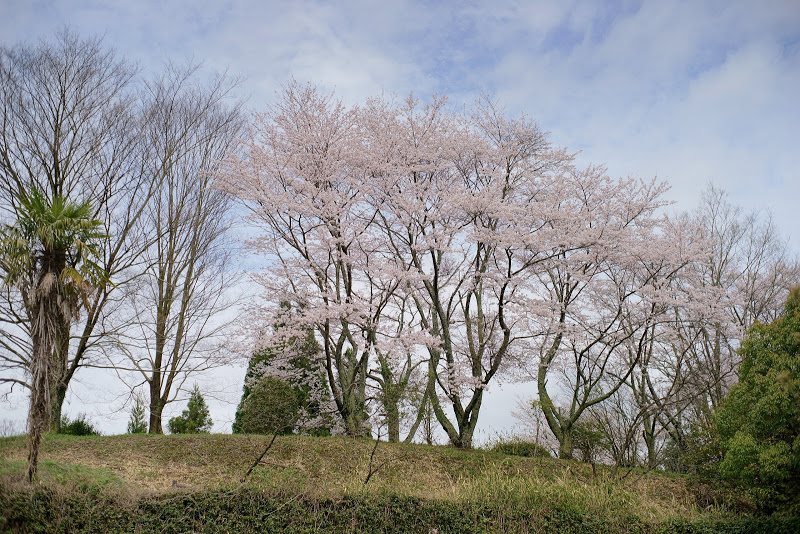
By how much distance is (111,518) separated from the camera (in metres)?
6.84

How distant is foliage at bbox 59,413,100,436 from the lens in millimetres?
15305

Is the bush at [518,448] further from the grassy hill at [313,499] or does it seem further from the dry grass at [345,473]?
the grassy hill at [313,499]

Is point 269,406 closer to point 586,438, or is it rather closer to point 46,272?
point 46,272

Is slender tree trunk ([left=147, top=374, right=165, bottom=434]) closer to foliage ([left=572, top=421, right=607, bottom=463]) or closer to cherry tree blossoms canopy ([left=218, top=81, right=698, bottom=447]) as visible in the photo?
cherry tree blossoms canopy ([left=218, top=81, right=698, bottom=447])

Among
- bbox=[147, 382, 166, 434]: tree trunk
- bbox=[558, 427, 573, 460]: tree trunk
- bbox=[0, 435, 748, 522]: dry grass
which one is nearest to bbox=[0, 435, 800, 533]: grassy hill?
bbox=[0, 435, 748, 522]: dry grass

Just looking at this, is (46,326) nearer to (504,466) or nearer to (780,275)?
(504,466)

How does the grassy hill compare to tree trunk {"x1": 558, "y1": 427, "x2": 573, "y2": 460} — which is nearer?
the grassy hill

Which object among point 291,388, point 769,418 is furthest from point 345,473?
point 769,418

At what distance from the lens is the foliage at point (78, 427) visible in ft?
50.2

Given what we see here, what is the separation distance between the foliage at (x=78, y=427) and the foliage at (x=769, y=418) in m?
14.0

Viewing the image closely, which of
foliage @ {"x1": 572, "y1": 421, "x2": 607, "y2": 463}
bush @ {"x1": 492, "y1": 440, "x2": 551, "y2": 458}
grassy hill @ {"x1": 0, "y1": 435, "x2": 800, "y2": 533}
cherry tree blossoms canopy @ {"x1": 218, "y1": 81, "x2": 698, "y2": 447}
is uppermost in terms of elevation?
cherry tree blossoms canopy @ {"x1": 218, "y1": 81, "x2": 698, "y2": 447}

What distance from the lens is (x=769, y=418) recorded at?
30.4 ft

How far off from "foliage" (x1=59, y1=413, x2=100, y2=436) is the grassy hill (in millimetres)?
4253

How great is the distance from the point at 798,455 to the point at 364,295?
8.73m
